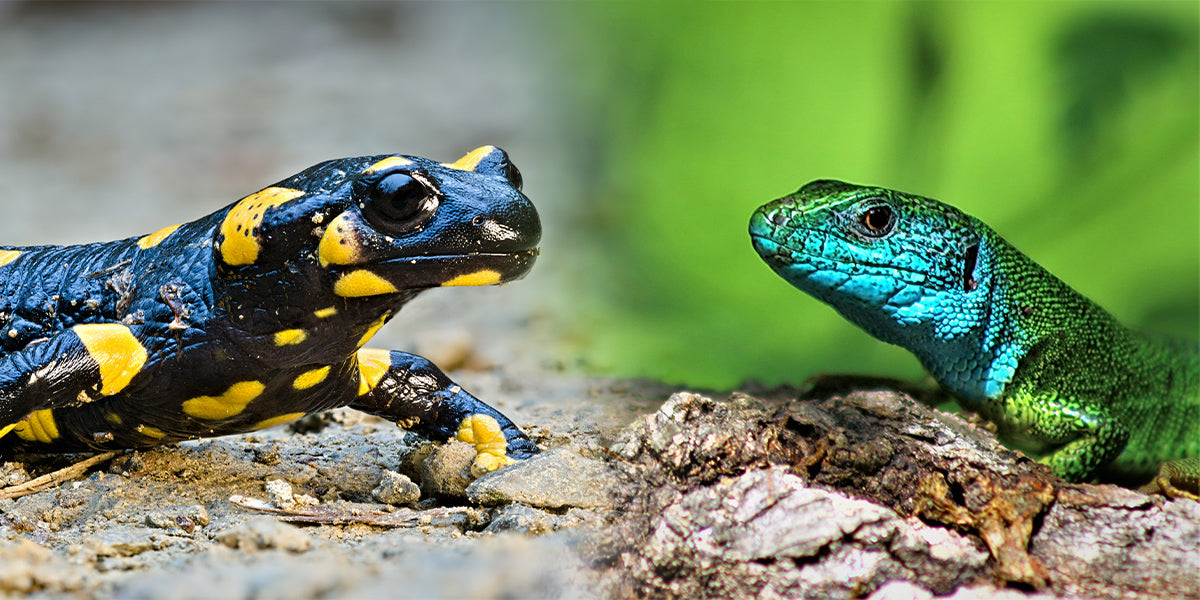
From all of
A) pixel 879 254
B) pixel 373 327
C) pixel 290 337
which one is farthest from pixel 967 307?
pixel 290 337

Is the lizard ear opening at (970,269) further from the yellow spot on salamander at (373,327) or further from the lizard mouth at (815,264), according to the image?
the yellow spot on salamander at (373,327)

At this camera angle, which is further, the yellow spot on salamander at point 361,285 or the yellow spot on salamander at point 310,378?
the yellow spot on salamander at point 310,378

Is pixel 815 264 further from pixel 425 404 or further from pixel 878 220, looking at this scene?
pixel 425 404

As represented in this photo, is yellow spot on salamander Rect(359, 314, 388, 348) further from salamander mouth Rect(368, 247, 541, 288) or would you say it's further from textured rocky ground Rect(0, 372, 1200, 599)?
textured rocky ground Rect(0, 372, 1200, 599)

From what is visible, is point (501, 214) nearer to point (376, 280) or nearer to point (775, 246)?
point (376, 280)

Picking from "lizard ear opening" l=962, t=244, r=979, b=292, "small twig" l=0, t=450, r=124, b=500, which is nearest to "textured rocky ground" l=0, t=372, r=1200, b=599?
"small twig" l=0, t=450, r=124, b=500

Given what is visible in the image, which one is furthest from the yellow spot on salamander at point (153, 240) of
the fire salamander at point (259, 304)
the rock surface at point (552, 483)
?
the rock surface at point (552, 483)
